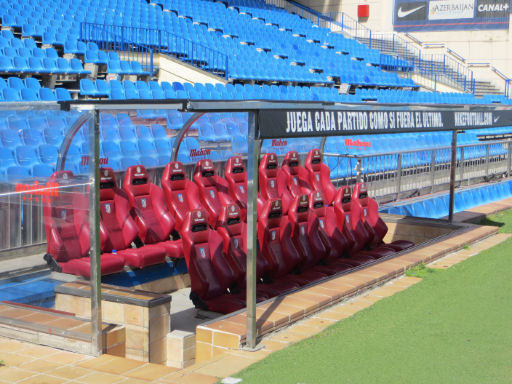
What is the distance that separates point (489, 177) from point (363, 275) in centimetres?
988

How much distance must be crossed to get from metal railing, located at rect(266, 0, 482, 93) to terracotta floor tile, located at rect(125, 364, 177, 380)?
26.6 metres

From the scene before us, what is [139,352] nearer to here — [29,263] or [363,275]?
[29,263]

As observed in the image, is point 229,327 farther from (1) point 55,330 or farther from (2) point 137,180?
(2) point 137,180

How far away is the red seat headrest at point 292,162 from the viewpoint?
1102 cm

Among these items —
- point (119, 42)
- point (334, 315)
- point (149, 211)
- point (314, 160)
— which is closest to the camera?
point (334, 315)

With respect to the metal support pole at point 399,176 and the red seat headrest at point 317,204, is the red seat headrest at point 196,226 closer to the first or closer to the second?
the red seat headrest at point 317,204

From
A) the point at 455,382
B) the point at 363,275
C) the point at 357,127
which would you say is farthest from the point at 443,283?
the point at 455,382

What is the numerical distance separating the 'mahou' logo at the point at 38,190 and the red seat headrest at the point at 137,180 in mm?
2801

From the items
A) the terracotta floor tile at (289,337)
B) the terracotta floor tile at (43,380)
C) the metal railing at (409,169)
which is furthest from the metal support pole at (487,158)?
the terracotta floor tile at (43,380)

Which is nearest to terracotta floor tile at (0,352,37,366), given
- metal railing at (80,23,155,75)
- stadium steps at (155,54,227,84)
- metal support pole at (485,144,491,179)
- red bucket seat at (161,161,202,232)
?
red bucket seat at (161,161,202,232)

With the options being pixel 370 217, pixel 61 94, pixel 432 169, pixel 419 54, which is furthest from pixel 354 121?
pixel 419 54

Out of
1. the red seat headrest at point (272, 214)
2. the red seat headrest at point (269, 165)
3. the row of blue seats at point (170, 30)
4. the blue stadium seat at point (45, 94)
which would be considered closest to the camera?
the red seat headrest at point (272, 214)

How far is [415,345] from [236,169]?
5.63 m

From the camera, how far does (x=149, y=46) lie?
18109mm
